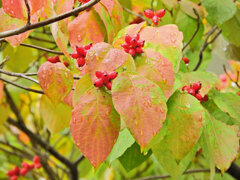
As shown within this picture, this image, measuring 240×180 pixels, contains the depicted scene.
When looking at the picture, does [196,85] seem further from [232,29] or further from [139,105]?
[232,29]

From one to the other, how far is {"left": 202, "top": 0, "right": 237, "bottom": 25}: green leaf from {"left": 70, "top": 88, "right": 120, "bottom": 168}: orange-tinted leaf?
502mm

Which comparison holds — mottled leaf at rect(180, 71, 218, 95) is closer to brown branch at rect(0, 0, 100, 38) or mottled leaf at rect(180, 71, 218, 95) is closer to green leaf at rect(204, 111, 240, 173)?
green leaf at rect(204, 111, 240, 173)

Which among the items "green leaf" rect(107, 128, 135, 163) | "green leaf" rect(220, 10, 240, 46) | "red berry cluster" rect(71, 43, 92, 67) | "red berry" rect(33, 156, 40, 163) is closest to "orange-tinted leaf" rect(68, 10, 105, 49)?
"red berry cluster" rect(71, 43, 92, 67)

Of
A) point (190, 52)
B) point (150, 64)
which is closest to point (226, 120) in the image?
point (150, 64)

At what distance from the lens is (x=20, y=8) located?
59 centimetres

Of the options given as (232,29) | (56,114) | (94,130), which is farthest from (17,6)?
(232,29)

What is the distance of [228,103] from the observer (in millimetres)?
760

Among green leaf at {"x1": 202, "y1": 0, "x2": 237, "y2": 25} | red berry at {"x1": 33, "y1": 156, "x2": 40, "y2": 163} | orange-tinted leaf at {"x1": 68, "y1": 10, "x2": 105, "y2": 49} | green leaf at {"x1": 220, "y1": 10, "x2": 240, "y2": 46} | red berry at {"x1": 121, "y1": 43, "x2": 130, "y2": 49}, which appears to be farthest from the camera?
red berry at {"x1": 33, "y1": 156, "x2": 40, "y2": 163}

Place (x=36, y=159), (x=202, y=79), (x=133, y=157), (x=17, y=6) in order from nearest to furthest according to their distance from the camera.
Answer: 1. (x=17, y=6)
2. (x=133, y=157)
3. (x=202, y=79)
4. (x=36, y=159)

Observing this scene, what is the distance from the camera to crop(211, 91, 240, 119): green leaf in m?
0.74

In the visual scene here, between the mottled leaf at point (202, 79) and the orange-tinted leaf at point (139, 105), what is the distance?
0.95ft

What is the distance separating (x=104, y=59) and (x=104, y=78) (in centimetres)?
3

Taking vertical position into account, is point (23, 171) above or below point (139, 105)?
below

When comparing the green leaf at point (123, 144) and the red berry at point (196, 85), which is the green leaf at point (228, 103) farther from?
the green leaf at point (123, 144)
